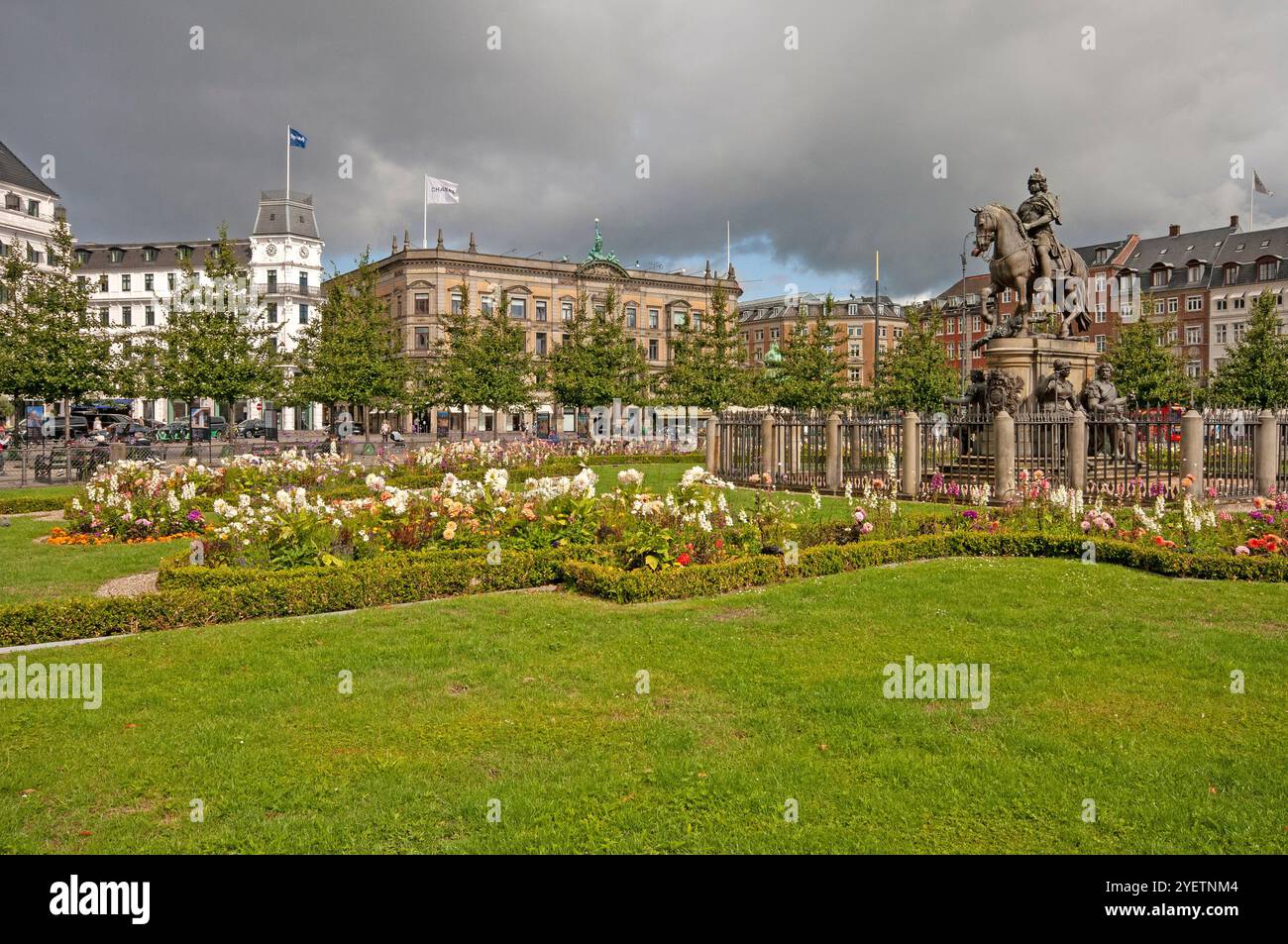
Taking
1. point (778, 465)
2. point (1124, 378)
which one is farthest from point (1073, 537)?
point (1124, 378)

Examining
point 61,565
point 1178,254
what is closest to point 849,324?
point 1178,254

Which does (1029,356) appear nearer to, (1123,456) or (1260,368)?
(1123,456)

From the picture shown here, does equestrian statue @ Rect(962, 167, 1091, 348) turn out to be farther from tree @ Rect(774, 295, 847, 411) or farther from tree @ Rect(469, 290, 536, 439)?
tree @ Rect(469, 290, 536, 439)

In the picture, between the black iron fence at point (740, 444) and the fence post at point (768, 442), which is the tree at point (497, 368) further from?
the fence post at point (768, 442)

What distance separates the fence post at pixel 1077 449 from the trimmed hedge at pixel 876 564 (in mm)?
5424

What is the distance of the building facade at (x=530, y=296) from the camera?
82938 millimetres

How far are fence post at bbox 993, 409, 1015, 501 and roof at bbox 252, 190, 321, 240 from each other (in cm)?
8052

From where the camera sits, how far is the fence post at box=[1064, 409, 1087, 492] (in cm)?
1694

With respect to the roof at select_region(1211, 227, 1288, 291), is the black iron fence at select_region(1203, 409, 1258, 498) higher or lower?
lower

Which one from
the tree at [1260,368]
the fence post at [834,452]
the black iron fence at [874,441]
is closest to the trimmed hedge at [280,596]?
the fence post at [834,452]

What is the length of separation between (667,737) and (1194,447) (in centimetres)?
1563

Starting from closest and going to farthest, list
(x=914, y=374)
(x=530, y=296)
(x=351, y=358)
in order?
(x=351, y=358)
(x=914, y=374)
(x=530, y=296)

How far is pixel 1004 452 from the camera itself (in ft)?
55.7

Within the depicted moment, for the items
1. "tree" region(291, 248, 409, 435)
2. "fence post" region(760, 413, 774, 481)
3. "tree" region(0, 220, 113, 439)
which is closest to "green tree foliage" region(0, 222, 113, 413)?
"tree" region(0, 220, 113, 439)
